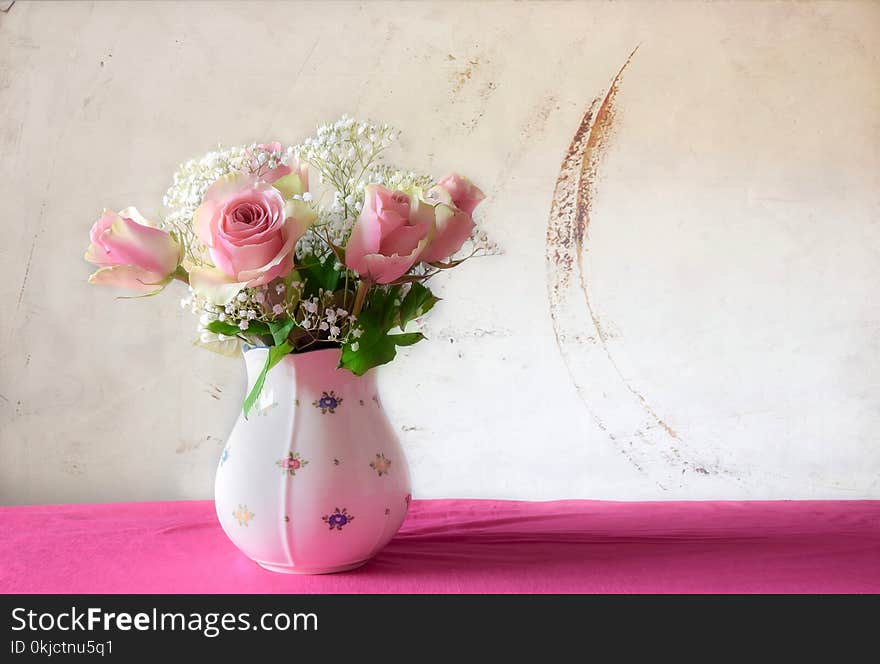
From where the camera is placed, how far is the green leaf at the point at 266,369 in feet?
2.86

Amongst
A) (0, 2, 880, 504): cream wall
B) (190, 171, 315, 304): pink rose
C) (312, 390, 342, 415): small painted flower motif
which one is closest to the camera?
(190, 171, 315, 304): pink rose

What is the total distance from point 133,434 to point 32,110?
40.6 inches

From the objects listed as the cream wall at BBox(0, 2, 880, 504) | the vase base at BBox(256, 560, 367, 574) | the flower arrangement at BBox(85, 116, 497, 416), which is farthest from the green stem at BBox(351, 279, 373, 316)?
the cream wall at BBox(0, 2, 880, 504)

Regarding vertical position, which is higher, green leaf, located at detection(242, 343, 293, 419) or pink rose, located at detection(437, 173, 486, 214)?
pink rose, located at detection(437, 173, 486, 214)

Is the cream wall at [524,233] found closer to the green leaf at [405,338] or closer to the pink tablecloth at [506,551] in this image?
the pink tablecloth at [506,551]

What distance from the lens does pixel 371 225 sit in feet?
2.73

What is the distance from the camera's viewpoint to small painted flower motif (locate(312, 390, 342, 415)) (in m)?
0.91

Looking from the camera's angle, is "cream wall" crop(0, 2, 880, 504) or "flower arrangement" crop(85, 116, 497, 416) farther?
"cream wall" crop(0, 2, 880, 504)

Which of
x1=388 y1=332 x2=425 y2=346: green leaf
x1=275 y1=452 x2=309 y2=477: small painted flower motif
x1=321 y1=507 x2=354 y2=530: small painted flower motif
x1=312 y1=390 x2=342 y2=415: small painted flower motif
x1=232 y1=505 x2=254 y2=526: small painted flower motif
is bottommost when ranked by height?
x1=321 y1=507 x2=354 y2=530: small painted flower motif

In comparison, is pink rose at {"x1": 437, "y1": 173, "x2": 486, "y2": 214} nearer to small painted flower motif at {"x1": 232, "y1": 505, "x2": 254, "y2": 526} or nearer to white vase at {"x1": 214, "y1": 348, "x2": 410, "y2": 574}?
white vase at {"x1": 214, "y1": 348, "x2": 410, "y2": 574}

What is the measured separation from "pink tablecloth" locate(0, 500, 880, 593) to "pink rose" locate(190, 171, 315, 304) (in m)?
0.30

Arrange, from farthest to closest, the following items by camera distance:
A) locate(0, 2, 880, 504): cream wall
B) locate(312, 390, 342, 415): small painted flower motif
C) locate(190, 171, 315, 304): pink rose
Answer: locate(0, 2, 880, 504): cream wall
locate(312, 390, 342, 415): small painted flower motif
locate(190, 171, 315, 304): pink rose

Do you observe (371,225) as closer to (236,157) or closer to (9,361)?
(236,157)
